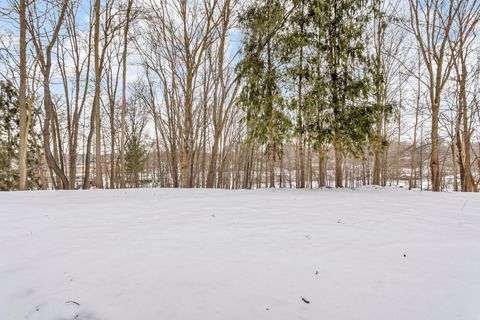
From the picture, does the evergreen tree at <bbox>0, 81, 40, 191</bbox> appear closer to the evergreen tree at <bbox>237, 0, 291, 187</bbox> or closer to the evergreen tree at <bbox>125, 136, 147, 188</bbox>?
Answer: the evergreen tree at <bbox>125, 136, 147, 188</bbox>

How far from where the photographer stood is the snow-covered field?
4.65 ft

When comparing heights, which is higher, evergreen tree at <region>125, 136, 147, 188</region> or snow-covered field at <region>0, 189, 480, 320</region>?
evergreen tree at <region>125, 136, 147, 188</region>

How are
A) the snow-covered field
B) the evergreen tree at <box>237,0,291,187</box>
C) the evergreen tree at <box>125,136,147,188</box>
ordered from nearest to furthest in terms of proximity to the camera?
the snow-covered field → the evergreen tree at <box>237,0,291,187</box> → the evergreen tree at <box>125,136,147,188</box>

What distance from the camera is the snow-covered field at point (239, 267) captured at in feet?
4.65

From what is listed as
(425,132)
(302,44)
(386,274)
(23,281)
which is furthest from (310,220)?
(425,132)

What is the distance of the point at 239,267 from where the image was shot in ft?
6.06

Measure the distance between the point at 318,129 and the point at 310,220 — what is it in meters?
3.76

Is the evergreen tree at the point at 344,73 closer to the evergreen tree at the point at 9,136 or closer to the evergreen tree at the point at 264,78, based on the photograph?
the evergreen tree at the point at 264,78

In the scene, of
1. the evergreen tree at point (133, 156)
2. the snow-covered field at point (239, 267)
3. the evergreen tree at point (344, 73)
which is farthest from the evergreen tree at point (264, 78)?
the evergreen tree at point (133, 156)

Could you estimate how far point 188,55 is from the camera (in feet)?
27.7

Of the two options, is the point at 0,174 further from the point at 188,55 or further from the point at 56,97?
the point at 188,55

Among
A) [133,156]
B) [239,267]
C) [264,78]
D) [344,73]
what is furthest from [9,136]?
[239,267]

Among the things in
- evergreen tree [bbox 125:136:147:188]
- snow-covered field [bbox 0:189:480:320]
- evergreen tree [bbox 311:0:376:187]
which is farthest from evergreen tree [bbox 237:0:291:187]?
evergreen tree [bbox 125:136:147:188]

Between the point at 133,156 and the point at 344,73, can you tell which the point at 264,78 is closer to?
the point at 344,73
